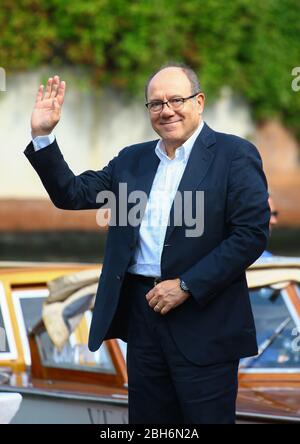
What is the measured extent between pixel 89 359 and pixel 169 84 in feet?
6.98

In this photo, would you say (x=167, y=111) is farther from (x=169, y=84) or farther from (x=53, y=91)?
(x=53, y=91)

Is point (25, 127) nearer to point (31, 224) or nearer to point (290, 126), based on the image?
point (31, 224)

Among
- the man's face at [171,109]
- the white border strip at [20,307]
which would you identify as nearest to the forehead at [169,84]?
the man's face at [171,109]

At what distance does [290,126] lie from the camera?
720 inches

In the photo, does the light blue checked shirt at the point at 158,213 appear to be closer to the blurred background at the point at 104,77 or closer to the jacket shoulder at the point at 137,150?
the jacket shoulder at the point at 137,150

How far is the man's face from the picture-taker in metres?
2.99

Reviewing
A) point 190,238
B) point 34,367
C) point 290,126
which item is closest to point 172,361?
point 190,238

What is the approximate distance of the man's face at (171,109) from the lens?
2992 millimetres

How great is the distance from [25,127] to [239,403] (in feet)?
36.1

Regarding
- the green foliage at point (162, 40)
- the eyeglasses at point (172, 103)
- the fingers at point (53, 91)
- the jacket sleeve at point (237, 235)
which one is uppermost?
the green foliage at point (162, 40)

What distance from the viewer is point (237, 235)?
291 centimetres

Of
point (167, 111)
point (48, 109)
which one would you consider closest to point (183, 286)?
point (167, 111)

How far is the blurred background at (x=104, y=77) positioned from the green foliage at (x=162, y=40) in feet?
0.06

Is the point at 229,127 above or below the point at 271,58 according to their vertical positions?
below
